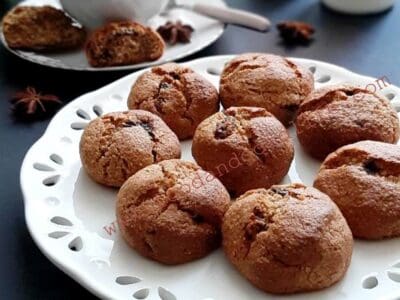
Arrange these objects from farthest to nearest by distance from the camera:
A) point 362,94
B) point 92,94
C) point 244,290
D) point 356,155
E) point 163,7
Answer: point 163,7
point 92,94
point 362,94
point 356,155
point 244,290

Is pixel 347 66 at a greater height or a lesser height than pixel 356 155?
lesser

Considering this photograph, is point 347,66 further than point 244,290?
Yes

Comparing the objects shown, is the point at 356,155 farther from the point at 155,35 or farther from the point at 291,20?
the point at 291,20

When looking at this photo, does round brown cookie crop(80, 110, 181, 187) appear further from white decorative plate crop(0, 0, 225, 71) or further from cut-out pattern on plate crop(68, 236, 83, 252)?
white decorative plate crop(0, 0, 225, 71)

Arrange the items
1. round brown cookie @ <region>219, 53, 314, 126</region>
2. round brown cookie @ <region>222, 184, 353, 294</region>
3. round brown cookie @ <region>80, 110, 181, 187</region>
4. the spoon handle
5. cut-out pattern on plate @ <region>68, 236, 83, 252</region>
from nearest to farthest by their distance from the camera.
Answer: round brown cookie @ <region>222, 184, 353, 294</region>, cut-out pattern on plate @ <region>68, 236, 83, 252</region>, round brown cookie @ <region>80, 110, 181, 187</region>, round brown cookie @ <region>219, 53, 314, 126</region>, the spoon handle

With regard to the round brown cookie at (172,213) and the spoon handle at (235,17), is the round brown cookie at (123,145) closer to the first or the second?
the round brown cookie at (172,213)

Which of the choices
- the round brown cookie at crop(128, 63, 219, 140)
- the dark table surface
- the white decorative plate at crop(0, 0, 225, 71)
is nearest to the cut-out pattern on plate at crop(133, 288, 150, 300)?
the dark table surface

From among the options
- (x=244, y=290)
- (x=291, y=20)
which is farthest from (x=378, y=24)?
(x=244, y=290)
